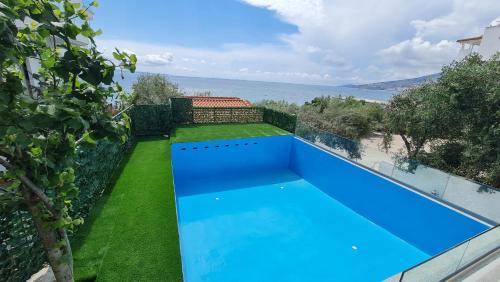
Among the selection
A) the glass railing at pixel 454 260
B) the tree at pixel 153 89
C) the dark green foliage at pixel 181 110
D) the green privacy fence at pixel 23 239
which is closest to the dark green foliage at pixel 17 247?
the green privacy fence at pixel 23 239

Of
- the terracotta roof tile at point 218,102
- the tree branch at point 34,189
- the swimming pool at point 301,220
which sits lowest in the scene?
the swimming pool at point 301,220

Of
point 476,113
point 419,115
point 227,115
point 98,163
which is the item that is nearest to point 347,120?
point 419,115

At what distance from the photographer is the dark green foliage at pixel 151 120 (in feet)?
48.1

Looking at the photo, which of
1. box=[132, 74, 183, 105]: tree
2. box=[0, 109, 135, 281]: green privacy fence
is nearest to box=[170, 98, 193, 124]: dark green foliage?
box=[132, 74, 183, 105]: tree

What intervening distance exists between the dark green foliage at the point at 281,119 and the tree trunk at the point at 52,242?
47.6ft

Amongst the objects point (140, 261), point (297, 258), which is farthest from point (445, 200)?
point (140, 261)

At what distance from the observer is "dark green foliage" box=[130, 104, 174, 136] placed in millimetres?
14664

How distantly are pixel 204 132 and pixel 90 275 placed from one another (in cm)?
1079

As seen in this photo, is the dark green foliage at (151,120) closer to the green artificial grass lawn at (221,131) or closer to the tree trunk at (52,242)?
the green artificial grass lawn at (221,131)

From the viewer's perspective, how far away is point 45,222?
6.65ft

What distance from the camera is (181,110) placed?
16.3 meters

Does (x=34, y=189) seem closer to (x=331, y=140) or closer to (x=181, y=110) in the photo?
(x=331, y=140)

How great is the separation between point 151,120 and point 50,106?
14.6 meters

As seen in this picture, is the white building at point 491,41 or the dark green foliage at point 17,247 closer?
the dark green foliage at point 17,247
